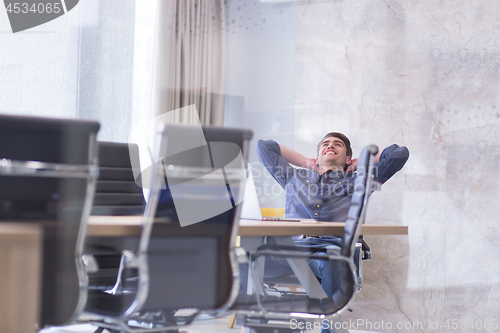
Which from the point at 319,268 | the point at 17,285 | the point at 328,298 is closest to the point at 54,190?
the point at 17,285

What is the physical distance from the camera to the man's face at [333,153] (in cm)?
357

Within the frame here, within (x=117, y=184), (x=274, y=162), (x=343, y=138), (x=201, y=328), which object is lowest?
(x=201, y=328)

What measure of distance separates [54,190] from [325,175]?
2.23 meters

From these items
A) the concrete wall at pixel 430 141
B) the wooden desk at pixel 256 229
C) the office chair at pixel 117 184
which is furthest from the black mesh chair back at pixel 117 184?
the concrete wall at pixel 430 141

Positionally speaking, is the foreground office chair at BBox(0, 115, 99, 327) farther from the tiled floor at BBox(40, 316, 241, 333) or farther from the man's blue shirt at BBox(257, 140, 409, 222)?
the man's blue shirt at BBox(257, 140, 409, 222)

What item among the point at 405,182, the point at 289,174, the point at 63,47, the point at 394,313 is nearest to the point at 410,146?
the point at 405,182

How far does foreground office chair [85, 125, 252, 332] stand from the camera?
157 centimetres

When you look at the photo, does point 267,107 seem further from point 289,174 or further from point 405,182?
point 405,182

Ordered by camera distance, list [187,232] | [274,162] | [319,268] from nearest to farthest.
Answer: [187,232] < [319,268] < [274,162]

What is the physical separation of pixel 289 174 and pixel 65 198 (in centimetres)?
217

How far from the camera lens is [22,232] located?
1343 millimetres

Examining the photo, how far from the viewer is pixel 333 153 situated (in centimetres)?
357

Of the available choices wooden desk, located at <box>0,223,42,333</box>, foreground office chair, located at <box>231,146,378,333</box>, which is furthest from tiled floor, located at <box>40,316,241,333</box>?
wooden desk, located at <box>0,223,42,333</box>

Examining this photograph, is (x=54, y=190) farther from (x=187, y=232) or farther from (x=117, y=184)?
(x=117, y=184)
